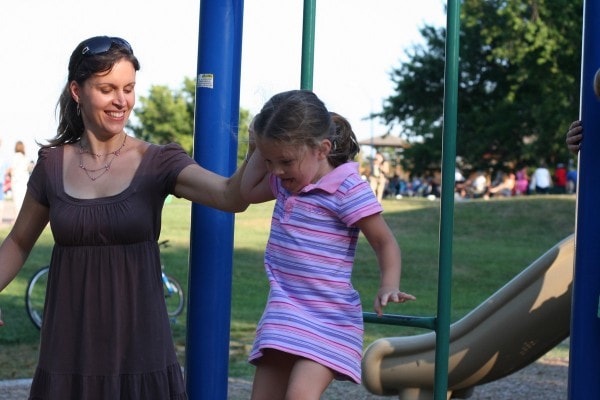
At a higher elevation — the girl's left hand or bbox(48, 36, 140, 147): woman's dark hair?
bbox(48, 36, 140, 147): woman's dark hair

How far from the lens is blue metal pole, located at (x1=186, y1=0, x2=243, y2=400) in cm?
356

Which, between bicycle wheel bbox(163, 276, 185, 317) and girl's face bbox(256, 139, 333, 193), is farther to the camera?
bicycle wheel bbox(163, 276, 185, 317)

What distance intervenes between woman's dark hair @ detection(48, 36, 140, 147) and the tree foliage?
114 feet

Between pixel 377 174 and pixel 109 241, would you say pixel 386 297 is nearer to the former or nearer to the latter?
pixel 109 241

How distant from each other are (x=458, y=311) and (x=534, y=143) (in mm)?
30125

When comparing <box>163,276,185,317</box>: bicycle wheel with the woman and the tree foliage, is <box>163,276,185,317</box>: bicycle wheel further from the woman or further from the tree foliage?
the tree foliage

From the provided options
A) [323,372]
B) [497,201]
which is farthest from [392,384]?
[497,201]

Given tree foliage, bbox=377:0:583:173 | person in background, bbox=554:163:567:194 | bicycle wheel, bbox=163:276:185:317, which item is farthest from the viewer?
tree foliage, bbox=377:0:583:173

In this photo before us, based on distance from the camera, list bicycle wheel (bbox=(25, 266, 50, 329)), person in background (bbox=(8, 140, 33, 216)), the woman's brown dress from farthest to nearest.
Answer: person in background (bbox=(8, 140, 33, 216)) → bicycle wheel (bbox=(25, 266, 50, 329)) → the woman's brown dress

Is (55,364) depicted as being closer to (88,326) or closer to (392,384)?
(88,326)

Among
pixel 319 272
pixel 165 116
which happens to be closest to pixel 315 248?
pixel 319 272

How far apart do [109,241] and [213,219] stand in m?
0.86

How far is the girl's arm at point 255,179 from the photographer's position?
9.20ft

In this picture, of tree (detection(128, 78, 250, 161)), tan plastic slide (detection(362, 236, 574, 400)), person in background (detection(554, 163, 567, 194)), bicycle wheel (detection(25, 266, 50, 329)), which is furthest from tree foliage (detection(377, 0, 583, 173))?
tan plastic slide (detection(362, 236, 574, 400))
